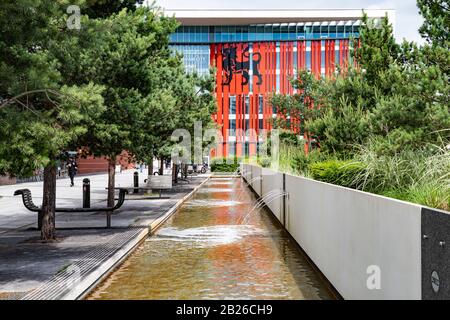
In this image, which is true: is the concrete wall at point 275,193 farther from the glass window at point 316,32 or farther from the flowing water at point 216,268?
the glass window at point 316,32

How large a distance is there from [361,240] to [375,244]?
60 cm

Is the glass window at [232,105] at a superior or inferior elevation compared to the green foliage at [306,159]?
superior

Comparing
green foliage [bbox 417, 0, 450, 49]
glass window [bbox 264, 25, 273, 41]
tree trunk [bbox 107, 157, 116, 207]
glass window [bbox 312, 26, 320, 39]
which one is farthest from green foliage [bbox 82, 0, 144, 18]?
glass window [bbox 312, 26, 320, 39]

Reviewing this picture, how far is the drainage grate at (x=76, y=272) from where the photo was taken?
6.95 metres

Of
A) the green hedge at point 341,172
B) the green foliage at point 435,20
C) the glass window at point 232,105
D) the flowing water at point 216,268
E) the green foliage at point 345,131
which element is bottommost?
the flowing water at point 216,268

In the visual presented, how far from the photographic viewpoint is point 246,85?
8975cm

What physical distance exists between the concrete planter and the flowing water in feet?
1.90

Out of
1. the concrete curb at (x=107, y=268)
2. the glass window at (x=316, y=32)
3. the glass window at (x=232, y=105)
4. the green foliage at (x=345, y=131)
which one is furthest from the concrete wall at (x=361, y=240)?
the glass window at (x=316, y=32)

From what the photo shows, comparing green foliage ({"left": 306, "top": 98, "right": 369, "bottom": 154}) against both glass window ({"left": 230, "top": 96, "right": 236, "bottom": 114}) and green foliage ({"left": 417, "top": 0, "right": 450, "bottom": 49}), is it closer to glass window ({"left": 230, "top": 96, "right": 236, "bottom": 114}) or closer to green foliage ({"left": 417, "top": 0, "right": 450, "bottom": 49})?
green foliage ({"left": 417, "top": 0, "right": 450, "bottom": 49})

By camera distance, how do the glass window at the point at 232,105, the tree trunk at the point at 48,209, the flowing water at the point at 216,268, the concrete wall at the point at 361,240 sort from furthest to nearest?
the glass window at the point at 232,105 < the tree trunk at the point at 48,209 < the flowing water at the point at 216,268 < the concrete wall at the point at 361,240

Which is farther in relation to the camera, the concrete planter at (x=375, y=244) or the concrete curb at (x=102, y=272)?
the concrete curb at (x=102, y=272)

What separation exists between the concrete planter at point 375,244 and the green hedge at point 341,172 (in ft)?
2.74
